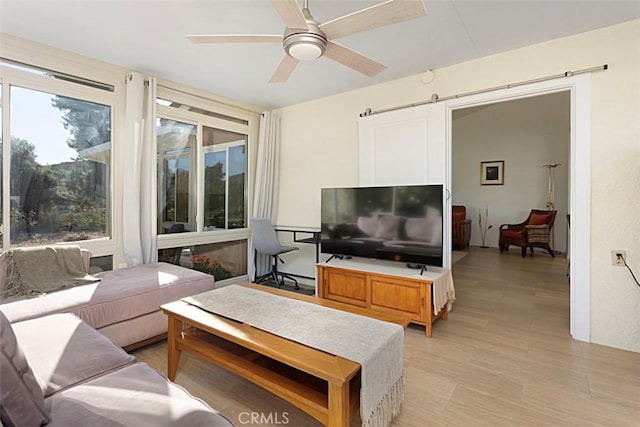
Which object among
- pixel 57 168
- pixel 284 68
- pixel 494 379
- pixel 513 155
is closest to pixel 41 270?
pixel 57 168

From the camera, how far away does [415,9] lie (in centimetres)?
151

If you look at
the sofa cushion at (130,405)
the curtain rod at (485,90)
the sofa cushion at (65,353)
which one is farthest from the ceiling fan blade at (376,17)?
the sofa cushion at (65,353)

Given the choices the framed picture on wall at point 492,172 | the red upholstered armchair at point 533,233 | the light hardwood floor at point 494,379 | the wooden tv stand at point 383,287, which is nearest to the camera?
the light hardwood floor at point 494,379

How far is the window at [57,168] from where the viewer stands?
256 centimetres

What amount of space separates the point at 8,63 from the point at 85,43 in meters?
0.59

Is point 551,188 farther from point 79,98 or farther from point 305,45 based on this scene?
point 79,98

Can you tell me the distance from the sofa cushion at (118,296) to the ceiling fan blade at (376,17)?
87.9 inches

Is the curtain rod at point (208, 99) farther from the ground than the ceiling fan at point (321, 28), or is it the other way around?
the curtain rod at point (208, 99)

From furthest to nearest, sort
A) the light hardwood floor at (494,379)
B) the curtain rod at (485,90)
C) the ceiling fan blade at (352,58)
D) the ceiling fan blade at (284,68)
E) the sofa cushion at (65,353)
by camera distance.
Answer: the curtain rod at (485,90), the ceiling fan blade at (284,68), the ceiling fan blade at (352,58), the light hardwood floor at (494,379), the sofa cushion at (65,353)

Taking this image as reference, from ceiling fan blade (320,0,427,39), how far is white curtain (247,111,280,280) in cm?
272

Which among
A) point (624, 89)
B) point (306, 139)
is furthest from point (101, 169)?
point (624, 89)

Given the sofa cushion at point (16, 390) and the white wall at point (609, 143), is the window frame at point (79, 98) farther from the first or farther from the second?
the white wall at point (609, 143)

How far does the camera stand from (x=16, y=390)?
0.94 m

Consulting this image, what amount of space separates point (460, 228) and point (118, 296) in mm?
6316
